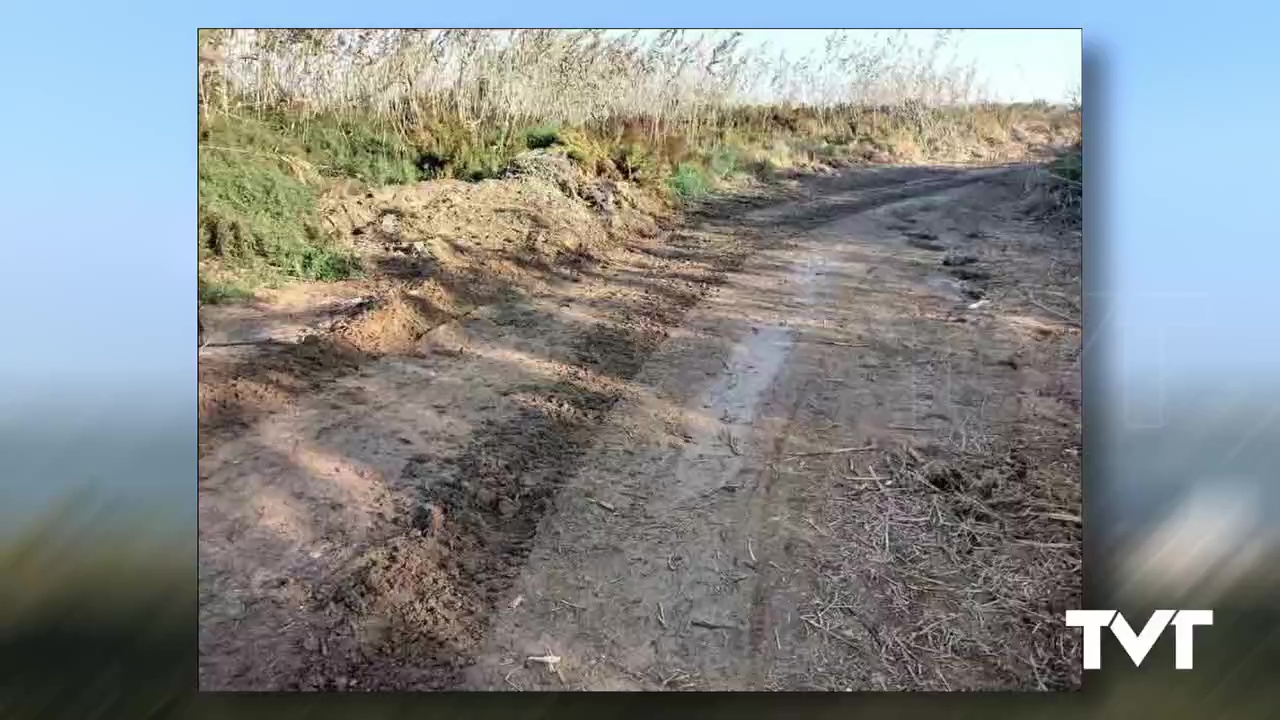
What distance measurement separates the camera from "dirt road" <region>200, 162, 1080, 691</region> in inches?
117

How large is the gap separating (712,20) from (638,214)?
63cm

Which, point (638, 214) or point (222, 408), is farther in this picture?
point (638, 214)

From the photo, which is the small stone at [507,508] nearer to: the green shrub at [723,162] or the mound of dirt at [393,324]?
the mound of dirt at [393,324]

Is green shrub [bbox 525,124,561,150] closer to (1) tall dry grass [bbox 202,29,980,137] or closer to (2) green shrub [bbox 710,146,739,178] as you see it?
(1) tall dry grass [bbox 202,29,980,137]

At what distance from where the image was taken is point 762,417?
309 centimetres

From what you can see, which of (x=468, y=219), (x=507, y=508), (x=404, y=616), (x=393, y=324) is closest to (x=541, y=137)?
(x=468, y=219)

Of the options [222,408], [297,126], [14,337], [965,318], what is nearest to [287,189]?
[297,126]

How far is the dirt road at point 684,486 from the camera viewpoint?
296 cm

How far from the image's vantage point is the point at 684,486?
3.03 meters

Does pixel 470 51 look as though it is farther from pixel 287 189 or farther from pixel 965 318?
pixel 965 318

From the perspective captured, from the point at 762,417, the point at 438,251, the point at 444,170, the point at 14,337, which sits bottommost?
the point at 762,417

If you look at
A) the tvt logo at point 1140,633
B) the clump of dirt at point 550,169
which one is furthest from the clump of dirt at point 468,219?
the tvt logo at point 1140,633

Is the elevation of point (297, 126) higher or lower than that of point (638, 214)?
higher

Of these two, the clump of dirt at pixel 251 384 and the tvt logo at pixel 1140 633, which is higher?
the clump of dirt at pixel 251 384
